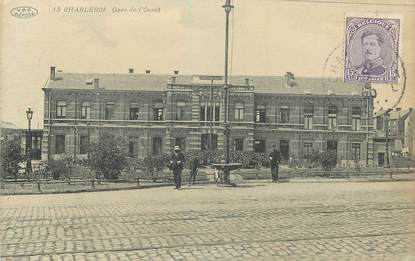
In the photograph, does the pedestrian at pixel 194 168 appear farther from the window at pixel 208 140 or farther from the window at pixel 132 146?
the window at pixel 132 146

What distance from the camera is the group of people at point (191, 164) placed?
1090 centimetres

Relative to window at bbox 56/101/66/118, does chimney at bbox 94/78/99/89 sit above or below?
above

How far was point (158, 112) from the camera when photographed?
39.0 ft

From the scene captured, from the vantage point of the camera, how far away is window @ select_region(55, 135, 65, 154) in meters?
9.98

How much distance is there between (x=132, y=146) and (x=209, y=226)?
4.97 m

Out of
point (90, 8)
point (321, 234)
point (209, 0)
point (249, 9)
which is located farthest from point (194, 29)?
point (321, 234)

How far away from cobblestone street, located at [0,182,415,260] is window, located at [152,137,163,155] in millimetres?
1041

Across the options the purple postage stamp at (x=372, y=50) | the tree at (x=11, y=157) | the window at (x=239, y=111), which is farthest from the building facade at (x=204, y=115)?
the purple postage stamp at (x=372, y=50)

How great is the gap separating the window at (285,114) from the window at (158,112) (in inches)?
120

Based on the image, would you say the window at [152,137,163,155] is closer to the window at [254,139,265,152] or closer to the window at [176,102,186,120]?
the window at [176,102,186,120]

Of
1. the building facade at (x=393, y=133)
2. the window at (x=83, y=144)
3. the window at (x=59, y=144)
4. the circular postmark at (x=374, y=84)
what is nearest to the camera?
the circular postmark at (x=374, y=84)

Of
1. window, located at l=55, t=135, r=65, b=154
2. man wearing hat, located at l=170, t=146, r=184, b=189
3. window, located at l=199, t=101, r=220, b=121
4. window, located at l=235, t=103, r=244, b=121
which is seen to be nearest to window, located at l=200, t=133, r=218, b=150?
window, located at l=199, t=101, r=220, b=121

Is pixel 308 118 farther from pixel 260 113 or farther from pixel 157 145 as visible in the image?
pixel 157 145

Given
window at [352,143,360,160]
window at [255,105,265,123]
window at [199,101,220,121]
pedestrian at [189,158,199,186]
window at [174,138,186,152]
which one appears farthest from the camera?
window at [255,105,265,123]
